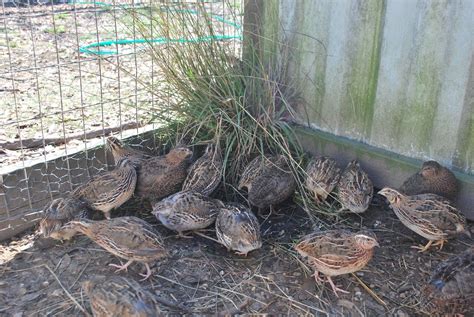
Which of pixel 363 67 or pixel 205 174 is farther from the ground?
pixel 363 67

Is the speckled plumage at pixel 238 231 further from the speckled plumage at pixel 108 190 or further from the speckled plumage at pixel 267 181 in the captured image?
the speckled plumage at pixel 108 190

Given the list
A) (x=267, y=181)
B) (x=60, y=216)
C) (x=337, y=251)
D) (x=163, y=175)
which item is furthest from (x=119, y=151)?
(x=337, y=251)

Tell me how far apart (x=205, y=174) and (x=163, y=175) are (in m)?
0.40

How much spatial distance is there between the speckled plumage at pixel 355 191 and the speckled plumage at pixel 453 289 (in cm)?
120

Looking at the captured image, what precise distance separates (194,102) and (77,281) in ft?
7.06

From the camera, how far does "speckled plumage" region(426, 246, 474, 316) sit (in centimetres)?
391

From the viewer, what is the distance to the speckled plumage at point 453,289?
3910 millimetres

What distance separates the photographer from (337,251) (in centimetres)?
424

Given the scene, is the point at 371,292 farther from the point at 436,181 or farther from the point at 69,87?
the point at 69,87

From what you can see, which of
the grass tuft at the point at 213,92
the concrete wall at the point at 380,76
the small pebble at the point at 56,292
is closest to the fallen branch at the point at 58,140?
the grass tuft at the point at 213,92

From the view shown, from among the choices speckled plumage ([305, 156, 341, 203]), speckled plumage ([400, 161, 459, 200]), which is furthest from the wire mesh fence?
speckled plumage ([400, 161, 459, 200])

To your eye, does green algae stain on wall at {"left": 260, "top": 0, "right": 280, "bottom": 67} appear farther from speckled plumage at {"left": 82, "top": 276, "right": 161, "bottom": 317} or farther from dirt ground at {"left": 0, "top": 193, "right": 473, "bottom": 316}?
speckled plumage at {"left": 82, "top": 276, "right": 161, "bottom": 317}

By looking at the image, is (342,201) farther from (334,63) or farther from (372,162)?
(334,63)

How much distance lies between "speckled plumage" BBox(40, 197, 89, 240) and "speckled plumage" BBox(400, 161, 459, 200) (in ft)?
9.93
